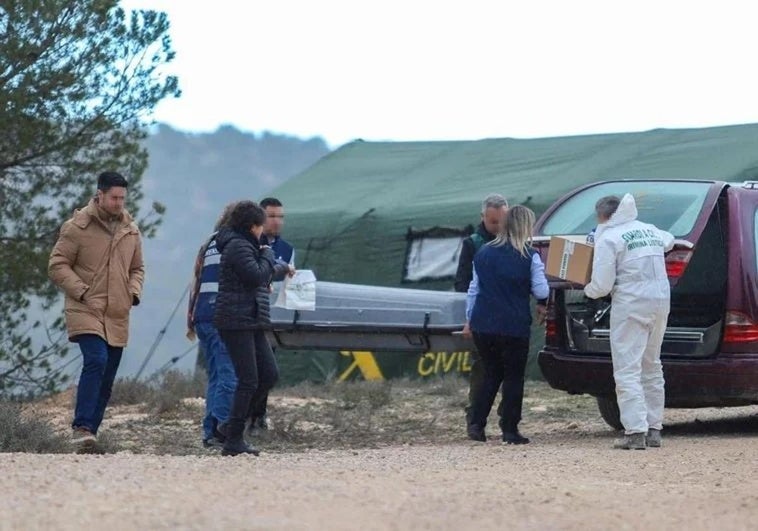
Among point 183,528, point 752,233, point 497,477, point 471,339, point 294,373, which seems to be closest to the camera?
point 183,528

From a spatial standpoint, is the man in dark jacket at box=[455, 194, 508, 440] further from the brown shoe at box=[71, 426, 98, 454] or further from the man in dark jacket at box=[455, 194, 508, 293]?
the brown shoe at box=[71, 426, 98, 454]

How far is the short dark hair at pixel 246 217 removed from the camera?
390 inches

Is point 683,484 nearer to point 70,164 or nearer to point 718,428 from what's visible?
point 718,428

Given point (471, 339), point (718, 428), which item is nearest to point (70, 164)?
point (471, 339)

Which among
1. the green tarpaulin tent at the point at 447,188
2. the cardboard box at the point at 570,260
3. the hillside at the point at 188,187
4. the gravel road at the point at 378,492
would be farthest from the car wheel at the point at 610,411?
the hillside at the point at 188,187

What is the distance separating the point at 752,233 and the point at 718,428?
2.05 meters

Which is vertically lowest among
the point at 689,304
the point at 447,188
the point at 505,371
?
the point at 505,371

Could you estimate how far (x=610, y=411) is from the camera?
1208 centimetres

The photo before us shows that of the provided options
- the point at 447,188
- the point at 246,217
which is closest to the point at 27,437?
the point at 246,217

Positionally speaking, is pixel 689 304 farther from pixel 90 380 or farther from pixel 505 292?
pixel 90 380

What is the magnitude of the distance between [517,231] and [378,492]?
147 inches

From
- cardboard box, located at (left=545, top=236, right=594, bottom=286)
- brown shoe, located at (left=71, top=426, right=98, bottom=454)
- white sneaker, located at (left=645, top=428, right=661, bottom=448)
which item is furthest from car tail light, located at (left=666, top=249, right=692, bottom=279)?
brown shoe, located at (left=71, top=426, right=98, bottom=454)

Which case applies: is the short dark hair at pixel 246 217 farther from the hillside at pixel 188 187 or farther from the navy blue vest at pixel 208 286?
the hillside at pixel 188 187

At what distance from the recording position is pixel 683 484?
862 cm
